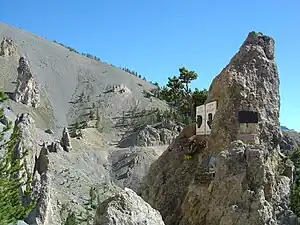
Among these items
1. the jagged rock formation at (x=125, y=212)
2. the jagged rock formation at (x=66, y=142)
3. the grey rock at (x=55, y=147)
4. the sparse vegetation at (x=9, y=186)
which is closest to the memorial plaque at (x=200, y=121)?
the sparse vegetation at (x=9, y=186)

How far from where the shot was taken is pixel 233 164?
19766mm

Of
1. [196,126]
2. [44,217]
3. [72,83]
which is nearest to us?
[196,126]

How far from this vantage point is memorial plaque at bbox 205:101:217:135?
26.2 meters

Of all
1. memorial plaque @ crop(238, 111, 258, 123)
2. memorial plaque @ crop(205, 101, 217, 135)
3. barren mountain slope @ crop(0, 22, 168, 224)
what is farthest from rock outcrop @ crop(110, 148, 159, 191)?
memorial plaque @ crop(238, 111, 258, 123)

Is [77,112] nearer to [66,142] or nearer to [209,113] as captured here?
[66,142]

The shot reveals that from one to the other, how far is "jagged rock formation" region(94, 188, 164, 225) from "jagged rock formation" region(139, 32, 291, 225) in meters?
9.56

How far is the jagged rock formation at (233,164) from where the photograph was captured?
19281mm

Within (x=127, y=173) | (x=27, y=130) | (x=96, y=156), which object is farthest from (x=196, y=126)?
(x=96, y=156)

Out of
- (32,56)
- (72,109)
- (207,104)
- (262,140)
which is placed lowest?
(262,140)

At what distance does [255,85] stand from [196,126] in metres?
4.86

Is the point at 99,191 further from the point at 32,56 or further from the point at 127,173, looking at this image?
the point at 32,56

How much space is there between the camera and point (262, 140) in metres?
24.3

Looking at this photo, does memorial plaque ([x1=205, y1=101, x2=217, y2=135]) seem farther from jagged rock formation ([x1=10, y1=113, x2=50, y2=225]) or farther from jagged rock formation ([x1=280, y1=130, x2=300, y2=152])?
jagged rock formation ([x1=10, y1=113, x2=50, y2=225])

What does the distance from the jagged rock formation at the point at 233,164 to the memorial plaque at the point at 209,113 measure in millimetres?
453
